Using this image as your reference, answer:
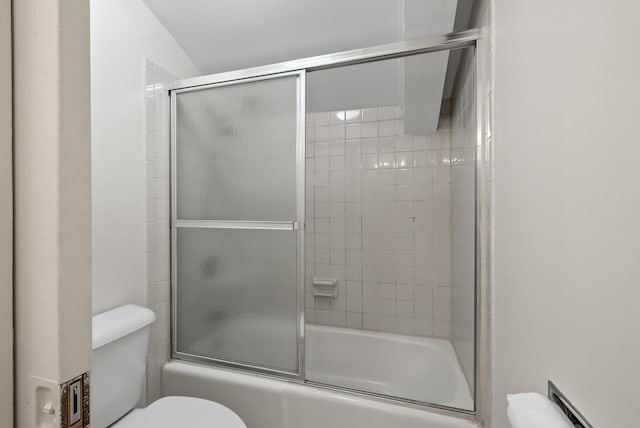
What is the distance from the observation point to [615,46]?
1.34 feet

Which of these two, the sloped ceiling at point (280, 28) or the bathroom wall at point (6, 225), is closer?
the bathroom wall at point (6, 225)

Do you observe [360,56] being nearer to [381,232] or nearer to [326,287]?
[381,232]

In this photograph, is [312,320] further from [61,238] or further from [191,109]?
[61,238]

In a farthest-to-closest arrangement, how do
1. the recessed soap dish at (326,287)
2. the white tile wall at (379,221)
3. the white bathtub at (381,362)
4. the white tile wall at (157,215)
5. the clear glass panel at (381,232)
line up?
the recessed soap dish at (326,287)
the white tile wall at (379,221)
the clear glass panel at (381,232)
the white bathtub at (381,362)
the white tile wall at (157,215)

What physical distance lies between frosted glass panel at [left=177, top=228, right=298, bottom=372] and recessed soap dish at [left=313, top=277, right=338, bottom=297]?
0.86 meters

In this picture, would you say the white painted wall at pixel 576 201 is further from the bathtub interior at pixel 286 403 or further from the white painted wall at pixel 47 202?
the white painted wall at pixel 47 202

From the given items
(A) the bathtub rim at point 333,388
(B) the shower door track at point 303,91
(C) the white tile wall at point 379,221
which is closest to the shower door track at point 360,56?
(B) the shower door track at point 303,91

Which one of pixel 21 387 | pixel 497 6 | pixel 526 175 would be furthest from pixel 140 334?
pixel 497 6

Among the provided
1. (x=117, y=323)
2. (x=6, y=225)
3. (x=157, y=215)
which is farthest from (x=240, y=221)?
(x=6, y=225)

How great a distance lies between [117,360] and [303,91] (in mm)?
1398

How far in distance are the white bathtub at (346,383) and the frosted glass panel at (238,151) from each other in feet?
2.66

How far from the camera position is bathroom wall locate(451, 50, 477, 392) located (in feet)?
4.54

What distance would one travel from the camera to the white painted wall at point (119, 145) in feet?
4.59

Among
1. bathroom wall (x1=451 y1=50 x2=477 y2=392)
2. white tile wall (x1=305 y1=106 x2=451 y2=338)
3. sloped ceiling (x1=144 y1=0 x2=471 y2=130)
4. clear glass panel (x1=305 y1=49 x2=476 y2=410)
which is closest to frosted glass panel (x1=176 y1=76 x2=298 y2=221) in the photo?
sloped ceiling (x1=144 y1=0 x2=471 y2=130)
